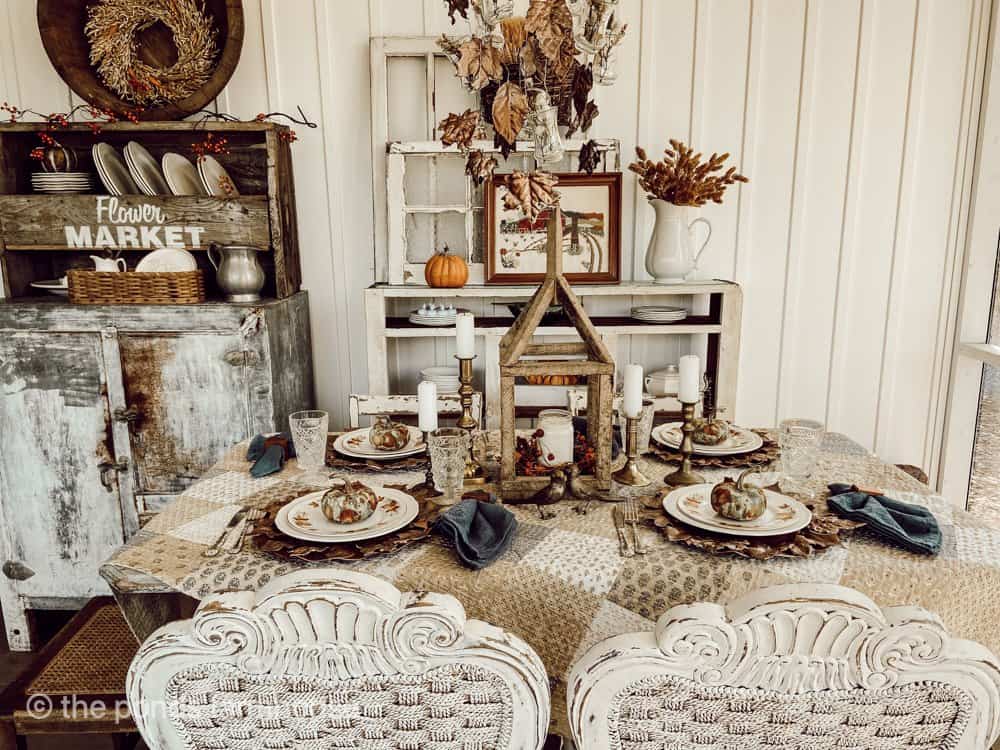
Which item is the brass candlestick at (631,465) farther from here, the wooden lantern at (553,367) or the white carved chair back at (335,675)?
the white carved chair back at (335,675)

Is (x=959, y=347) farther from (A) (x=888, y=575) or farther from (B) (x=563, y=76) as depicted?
(B) (x=563, y=76)

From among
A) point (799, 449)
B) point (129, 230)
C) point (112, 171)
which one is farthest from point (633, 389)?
point (112, 171)

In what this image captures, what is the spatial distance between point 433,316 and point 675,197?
95 cm

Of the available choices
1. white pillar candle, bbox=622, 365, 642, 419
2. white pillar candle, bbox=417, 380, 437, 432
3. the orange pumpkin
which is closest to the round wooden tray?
the orange pumpkin

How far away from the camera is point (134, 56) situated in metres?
2.50

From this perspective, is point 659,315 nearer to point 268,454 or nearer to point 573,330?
point 573,330

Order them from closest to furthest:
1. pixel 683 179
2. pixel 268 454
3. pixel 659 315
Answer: pixel 268 454, pixel 683 179, pixel 659 315

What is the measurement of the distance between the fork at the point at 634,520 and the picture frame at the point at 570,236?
51.9 inches

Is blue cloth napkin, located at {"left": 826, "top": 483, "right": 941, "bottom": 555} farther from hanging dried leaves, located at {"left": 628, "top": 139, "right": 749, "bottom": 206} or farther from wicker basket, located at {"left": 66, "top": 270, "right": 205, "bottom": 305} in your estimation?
wicker basket, located at {"left": 66, "top": 270, "right": 205, "bottom": 305}

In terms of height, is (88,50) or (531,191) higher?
(88,50)

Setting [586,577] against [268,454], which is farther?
[268,454]

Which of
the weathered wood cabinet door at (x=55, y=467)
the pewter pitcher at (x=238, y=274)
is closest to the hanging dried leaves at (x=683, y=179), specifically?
the pewter pitcher at (x=238, y=274)

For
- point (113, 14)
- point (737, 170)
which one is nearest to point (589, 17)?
point (737, 170)

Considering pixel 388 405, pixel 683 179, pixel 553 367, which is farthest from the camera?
pixel 683 179
